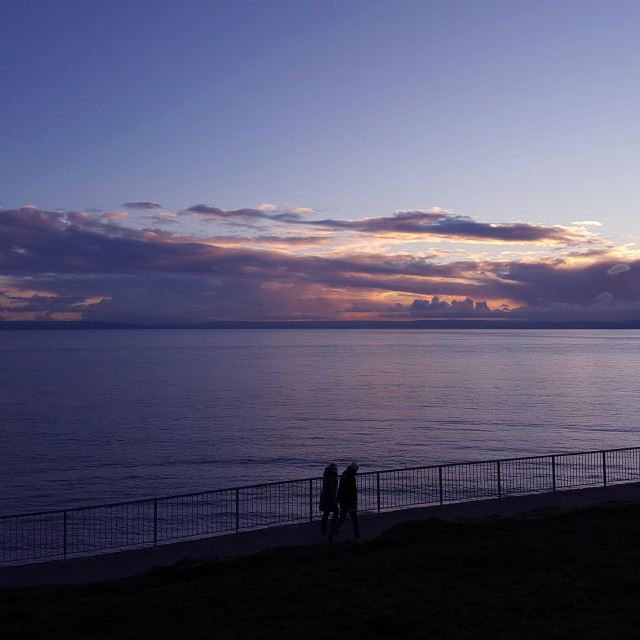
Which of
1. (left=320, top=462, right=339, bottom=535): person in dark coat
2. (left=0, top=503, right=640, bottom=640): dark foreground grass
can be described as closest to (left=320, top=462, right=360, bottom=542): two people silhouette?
(left=320, top=462, right=339, bottom=535): person in dark coat

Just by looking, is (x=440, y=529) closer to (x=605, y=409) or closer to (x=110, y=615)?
(x=110, y=615)

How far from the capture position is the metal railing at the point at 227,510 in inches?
802

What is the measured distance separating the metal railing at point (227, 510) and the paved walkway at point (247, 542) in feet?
2.62

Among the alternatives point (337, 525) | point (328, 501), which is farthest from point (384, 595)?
point (328, 501)

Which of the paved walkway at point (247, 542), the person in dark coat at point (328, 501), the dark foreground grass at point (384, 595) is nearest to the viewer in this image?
the dark foreground grass at point (384, 595)

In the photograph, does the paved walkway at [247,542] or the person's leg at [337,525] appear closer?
the paved walkway at [247,542]

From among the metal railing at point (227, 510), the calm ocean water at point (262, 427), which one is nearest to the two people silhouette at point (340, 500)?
the metal railing at point (227, 510)

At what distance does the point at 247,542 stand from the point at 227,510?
11800 mm

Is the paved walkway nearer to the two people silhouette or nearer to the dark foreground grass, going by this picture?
the two people silhouette

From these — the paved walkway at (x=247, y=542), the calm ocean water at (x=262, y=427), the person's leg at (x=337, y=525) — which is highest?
the person's leg at (x=337, y=525)

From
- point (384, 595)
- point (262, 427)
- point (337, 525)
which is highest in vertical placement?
point (384, 595)

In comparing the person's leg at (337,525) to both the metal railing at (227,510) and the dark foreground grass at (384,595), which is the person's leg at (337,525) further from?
the metal railing at (227,510)

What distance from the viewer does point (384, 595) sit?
10062 millimetres

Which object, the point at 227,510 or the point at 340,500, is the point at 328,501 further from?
the point at 227,510
